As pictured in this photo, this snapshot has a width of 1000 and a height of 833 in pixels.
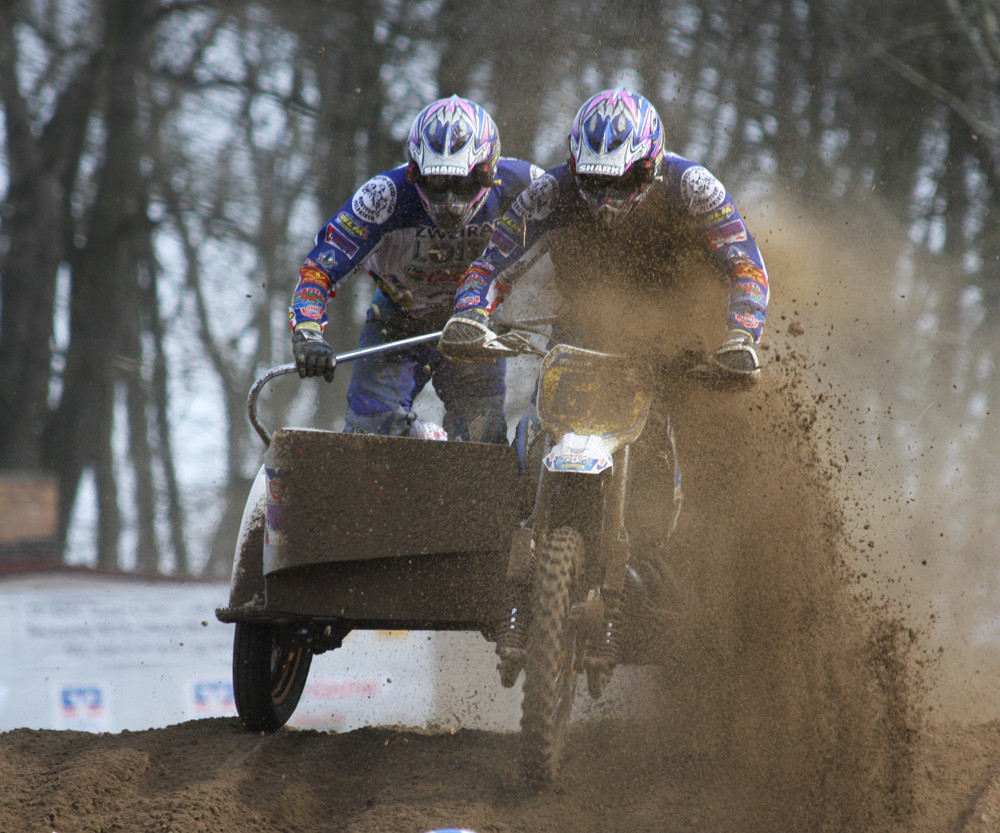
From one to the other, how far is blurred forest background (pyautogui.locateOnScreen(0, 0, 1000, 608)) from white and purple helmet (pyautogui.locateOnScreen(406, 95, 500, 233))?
258 inches

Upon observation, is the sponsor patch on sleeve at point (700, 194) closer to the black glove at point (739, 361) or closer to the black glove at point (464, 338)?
the black glove at point (739, 361)

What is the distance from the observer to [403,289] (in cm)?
571

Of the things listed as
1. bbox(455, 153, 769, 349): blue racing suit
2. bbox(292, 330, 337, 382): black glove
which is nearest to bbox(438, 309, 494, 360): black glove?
bbox(455, 153, 769, 349): blue racing suit

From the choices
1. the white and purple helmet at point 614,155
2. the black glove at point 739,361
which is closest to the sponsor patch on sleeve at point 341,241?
the white and purple helmet at point 614,155

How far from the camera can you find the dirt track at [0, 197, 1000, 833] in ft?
12.2

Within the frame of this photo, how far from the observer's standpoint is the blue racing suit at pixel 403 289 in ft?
17.7

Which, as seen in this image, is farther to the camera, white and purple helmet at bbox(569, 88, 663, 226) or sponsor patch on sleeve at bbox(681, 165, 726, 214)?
sponsor patch on sleeve at bbox(681, 165, 726, 214)

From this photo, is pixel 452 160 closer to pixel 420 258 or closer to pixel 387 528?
pixel 420 258

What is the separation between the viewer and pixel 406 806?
3744 millimetres

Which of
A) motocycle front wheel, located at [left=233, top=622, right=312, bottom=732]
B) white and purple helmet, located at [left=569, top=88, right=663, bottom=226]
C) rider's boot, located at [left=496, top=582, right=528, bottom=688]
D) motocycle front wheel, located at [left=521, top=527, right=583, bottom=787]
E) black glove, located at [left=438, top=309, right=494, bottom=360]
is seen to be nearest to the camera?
motocycle front wheel, located at [left=521, top=527, right=583, bottom=787]

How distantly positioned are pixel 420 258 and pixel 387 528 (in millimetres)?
1906

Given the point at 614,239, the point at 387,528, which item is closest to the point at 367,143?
the point at 614,239

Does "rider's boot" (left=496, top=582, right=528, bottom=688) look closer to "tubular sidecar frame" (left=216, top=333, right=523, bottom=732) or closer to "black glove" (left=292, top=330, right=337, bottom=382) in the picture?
"tubular sidecar frame" (left=216, top=333, right=523, bottom=732)

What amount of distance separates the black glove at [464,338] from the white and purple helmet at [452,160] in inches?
34.2
